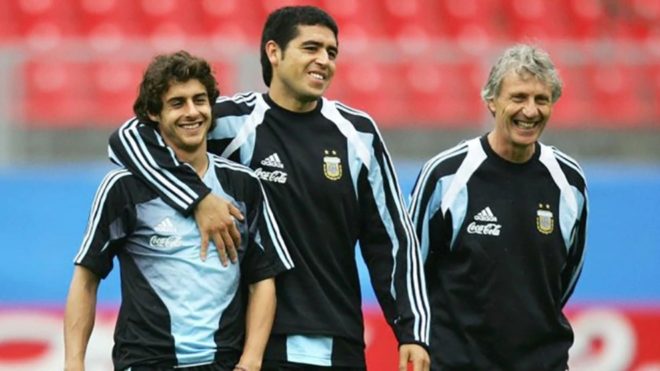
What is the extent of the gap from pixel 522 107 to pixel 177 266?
56.6 inches

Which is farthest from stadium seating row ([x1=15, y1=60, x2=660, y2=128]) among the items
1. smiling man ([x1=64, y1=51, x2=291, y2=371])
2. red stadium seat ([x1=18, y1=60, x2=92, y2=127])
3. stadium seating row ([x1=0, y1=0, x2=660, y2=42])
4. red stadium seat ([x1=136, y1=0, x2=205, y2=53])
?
smiling man ([x1=64, y1=51, x2=291, y2=371])

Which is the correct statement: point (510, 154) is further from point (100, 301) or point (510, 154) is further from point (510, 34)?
point (510, 34)

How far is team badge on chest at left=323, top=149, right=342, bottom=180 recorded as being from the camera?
17.7ft

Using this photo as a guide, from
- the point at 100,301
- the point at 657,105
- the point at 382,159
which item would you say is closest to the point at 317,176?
the point at 382,159

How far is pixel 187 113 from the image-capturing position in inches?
197

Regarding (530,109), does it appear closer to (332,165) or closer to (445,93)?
(332,165)

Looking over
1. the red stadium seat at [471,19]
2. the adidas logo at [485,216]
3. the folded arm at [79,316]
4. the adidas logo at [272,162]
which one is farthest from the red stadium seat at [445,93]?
the folded arm at [79,316]

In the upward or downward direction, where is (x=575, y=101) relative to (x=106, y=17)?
downward

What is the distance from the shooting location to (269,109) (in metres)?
5.46

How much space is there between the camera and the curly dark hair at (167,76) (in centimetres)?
503

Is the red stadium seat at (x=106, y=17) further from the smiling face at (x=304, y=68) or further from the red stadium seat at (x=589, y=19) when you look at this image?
the smiling face at (x=304, y=68)

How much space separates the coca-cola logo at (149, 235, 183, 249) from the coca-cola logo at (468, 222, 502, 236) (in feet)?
3.88

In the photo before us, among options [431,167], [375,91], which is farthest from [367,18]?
[431,167]

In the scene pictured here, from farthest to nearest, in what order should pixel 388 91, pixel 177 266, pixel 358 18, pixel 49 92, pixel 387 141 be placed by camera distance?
1. pixel 358 18
2. pixel 388 91
3. pixel 387 141
4. pixel 49 92
5. pixel 177 266
